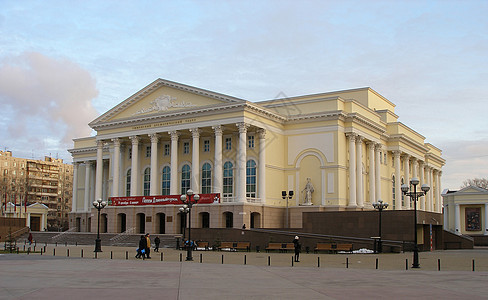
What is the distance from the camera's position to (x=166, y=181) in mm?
70188

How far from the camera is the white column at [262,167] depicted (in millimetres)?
61719

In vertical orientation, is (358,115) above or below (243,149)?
above

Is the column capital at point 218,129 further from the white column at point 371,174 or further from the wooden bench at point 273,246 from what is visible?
the white column at point 371,174

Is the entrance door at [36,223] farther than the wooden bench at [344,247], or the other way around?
the entrance door at [36,223]

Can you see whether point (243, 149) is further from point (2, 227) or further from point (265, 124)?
point (2, 227)

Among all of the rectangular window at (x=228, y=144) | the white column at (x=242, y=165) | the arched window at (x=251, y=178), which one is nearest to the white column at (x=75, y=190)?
the rectangular window at (x=228, y=144)

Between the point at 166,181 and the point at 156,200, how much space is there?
545 centimetres

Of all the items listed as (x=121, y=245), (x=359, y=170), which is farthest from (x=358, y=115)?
(x=121, y=245)

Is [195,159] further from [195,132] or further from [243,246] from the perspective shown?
[243,246]

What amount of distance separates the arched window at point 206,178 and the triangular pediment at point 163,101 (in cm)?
743

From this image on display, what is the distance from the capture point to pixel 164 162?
70625mm

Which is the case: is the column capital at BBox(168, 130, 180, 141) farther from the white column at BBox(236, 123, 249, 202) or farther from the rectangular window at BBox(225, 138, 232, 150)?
the white column at BBox(236, 123, 249, 202)

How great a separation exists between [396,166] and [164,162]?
3006 centimetres

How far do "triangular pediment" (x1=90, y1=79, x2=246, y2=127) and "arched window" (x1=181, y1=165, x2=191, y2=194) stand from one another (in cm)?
725
